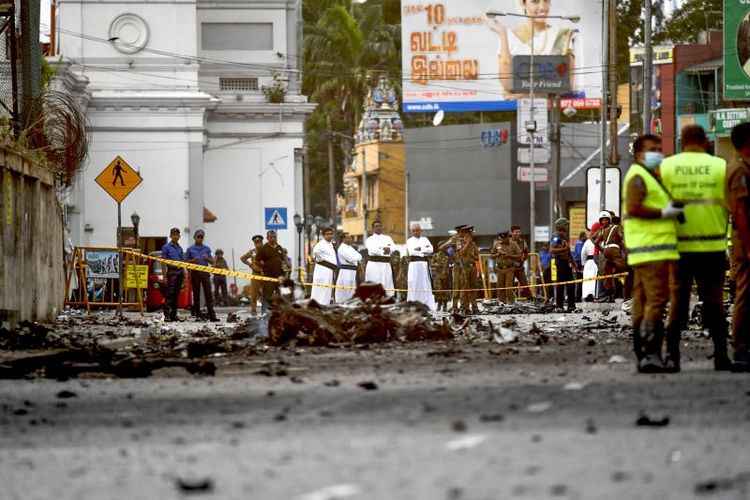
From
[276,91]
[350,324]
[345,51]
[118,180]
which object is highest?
[345,51]

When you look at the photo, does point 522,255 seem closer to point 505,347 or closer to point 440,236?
point 505,347

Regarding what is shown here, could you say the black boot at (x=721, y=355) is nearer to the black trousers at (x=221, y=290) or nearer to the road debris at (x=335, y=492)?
the road debris at (x=335, y=492)

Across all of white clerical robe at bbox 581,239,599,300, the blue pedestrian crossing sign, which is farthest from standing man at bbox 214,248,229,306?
white clerical robe at bbox 581,239,599,300

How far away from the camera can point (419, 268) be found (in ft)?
119

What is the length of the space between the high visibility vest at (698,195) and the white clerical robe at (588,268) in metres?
24.6

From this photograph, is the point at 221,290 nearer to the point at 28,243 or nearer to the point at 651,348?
the point at 28,243

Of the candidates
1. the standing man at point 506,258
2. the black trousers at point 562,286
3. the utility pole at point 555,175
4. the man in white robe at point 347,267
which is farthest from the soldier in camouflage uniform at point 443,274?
the utility pole at point 555,175

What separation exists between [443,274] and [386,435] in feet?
103

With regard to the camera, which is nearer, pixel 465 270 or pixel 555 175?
pixel 465 270

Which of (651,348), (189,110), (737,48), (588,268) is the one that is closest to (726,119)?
(588,268)

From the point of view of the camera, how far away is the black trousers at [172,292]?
3161cm

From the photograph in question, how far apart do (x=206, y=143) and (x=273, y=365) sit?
53.8 metres

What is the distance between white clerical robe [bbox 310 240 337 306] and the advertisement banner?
31.9ft

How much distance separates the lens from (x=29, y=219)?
2439 cm
